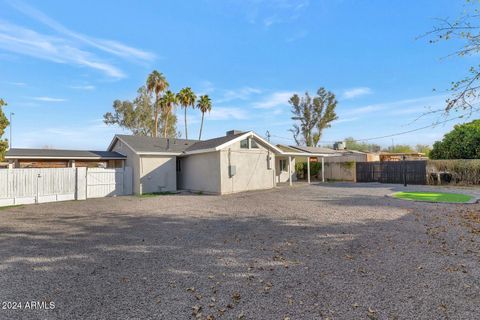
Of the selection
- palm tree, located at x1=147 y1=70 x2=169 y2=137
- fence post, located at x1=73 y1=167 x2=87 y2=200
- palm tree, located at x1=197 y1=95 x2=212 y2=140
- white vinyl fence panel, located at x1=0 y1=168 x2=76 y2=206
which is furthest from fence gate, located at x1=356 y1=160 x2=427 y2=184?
palm tree, located at x1=147 y1=70 x2=169 y2=137

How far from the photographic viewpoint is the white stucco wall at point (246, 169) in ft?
55.6

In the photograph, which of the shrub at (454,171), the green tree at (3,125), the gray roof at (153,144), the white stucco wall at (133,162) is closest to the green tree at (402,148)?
the shrub at (454,171)

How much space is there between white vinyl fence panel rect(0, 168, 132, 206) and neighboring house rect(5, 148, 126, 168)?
7.11 feet

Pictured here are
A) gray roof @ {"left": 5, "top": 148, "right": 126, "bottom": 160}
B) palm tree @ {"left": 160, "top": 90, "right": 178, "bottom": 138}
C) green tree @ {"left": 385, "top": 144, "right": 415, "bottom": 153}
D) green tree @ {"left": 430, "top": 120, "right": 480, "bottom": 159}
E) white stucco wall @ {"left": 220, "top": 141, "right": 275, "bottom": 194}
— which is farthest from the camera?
green tree @ {"left": 385, "top": 144, "right": 415, "bottom": 153}

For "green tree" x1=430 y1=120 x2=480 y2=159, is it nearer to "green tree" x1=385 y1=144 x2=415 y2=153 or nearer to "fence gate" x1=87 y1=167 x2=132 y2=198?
"green tree" x1=385 y1=144 x2=415 y2=153

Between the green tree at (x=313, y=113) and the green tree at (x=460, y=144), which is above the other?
the green tree at (x=313, y=113)

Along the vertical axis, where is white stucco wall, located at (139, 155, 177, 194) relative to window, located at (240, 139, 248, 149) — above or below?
below

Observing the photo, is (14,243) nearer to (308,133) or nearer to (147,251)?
(147,251)

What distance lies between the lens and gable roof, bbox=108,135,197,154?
1784 cm

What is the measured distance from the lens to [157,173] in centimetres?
1816

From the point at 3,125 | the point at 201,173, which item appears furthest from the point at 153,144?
the point at 3,125

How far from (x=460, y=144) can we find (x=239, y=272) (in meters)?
24.5

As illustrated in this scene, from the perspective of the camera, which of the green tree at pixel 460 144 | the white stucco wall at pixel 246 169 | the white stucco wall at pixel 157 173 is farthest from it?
the green tree at pixel 460 144

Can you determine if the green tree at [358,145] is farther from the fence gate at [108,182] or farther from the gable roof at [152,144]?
the fence gate at [108,182]
